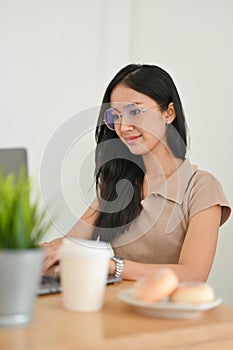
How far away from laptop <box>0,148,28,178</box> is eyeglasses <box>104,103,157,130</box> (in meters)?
0.61

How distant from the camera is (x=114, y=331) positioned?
1.28 m

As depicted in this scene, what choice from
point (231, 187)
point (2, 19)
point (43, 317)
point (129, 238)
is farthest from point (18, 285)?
point (2, 19)

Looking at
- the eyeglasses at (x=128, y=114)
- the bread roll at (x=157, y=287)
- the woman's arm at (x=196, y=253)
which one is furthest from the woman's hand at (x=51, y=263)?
the eyeglasses at (x=128, y=114)

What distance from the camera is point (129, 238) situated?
227 cm

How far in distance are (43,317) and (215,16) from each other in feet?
6.17

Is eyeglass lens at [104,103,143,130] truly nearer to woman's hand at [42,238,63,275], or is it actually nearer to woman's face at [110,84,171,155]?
woman's face at [110,84,171,155]

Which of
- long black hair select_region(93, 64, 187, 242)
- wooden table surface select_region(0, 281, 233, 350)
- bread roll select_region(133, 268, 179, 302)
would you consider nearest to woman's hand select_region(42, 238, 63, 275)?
wooden table surface select_region(0, 281, 233, 350)

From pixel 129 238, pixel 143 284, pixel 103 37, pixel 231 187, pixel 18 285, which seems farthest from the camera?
pixel 103 37

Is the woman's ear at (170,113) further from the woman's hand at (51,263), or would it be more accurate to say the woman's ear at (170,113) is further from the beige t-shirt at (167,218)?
the woman's hand at (51,263)

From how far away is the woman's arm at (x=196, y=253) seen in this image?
191 centimetres

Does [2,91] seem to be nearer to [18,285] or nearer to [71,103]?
[71,103]

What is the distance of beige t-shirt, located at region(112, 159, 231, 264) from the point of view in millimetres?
2197

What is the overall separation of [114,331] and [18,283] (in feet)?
0.59

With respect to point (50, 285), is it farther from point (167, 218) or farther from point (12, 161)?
point (167, 218)
